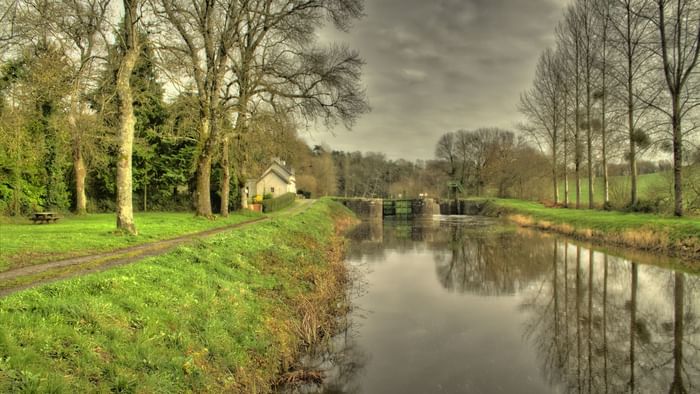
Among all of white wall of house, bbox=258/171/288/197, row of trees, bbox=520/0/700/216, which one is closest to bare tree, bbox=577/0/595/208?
row of trees, bbox=520/0/700/216

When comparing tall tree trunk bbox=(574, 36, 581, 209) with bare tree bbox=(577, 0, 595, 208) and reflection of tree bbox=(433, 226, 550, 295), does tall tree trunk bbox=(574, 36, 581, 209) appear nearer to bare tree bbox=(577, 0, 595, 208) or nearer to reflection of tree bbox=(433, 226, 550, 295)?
bare tree bbox=(577, 0, 595, 208)

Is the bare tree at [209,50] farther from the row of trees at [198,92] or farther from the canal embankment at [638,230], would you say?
the canal embankment at [638,230]

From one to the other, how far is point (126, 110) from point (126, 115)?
→ 152 mm

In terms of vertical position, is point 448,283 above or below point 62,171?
below

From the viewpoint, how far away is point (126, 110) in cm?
1273

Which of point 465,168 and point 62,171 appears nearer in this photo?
point 62,171

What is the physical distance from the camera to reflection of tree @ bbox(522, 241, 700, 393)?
266 inches

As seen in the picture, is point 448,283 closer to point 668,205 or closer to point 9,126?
point 668,205

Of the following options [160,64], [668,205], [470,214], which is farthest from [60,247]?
[470,214]

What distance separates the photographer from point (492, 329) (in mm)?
9375

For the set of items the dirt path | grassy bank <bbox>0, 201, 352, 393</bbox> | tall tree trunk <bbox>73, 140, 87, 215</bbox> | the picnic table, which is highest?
tall tree trunk <bbox>73, 140, 87, 215</bbox>

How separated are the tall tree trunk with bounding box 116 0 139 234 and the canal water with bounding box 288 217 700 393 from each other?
770 cm

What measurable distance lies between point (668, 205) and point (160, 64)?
2334cm

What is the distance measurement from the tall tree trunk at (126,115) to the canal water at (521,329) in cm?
770
